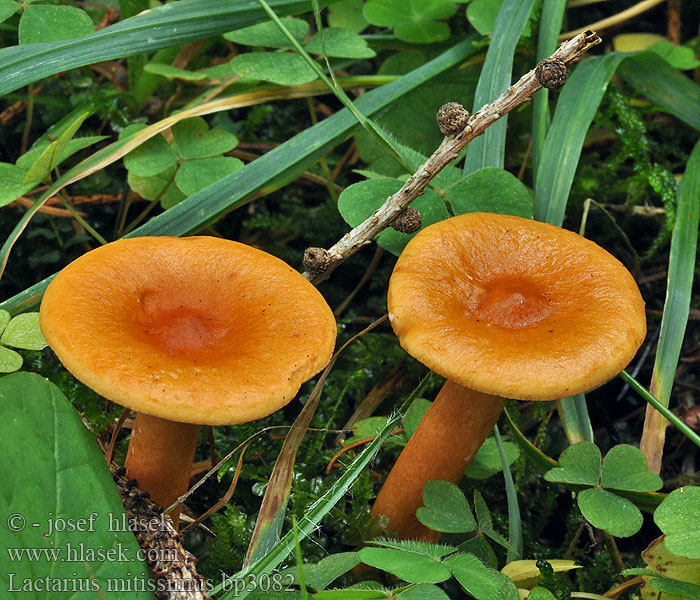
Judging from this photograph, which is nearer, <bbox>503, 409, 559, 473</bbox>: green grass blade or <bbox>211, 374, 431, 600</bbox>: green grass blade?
<bbox>211, 374, 431, 600</bbox>: green grass blade

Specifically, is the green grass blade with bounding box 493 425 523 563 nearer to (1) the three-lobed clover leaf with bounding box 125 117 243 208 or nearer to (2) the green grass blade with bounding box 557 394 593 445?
(2) the green grass blade with bounding box 557 394 593 445

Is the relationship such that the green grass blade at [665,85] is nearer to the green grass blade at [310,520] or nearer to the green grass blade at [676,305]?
the green grass blade at [676,305]

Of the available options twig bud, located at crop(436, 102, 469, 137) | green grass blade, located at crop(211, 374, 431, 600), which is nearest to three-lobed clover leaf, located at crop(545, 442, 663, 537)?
green grass blade, located at crop(211, 374, 431, 600)

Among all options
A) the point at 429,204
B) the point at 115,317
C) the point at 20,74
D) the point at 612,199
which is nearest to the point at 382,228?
the point at 429,204

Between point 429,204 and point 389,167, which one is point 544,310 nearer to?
point 429,204

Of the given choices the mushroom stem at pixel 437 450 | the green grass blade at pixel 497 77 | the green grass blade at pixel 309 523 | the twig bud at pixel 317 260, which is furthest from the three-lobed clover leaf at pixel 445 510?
the green grass blade at pixel 497 77
